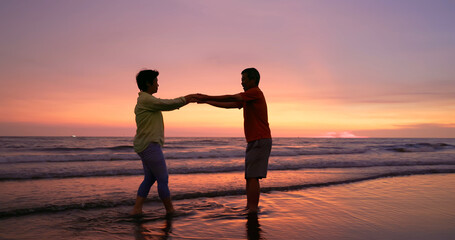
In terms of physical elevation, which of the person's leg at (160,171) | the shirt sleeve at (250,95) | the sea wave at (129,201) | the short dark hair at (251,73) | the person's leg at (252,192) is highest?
the short dark hair at (251,73)

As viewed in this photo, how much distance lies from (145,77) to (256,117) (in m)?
1.63

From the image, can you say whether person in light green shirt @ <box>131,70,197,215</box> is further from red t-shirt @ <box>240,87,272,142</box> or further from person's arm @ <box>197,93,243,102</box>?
red t-shirt @ <box>240,87,272,142</box>

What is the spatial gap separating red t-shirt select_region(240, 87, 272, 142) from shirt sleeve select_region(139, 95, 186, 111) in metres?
0.96

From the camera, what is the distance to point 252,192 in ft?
15.3

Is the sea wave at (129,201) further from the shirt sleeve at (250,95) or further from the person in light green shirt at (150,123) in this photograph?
the shirt sleeve at (250,95)

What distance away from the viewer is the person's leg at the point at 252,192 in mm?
4637

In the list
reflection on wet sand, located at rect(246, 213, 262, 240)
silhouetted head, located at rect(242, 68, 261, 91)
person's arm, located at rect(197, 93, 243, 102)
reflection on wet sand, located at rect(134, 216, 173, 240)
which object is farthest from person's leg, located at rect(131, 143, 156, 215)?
silhouetted head, located at rect(242, 68, 261, 91)

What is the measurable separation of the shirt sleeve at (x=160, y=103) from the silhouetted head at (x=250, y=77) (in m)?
0.97

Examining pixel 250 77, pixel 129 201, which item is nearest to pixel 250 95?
pixel 250 77

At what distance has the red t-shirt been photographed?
4.42 m

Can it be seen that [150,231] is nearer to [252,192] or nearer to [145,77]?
[252,192]

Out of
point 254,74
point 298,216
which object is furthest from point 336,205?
point 254,74

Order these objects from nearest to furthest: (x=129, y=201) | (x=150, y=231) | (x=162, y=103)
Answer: (x=150, y=231) → (x=162, y=103) → (x=129, y=201)

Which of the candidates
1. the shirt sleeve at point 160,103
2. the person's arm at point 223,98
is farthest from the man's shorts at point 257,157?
the shirt sleeve at point 160,103
